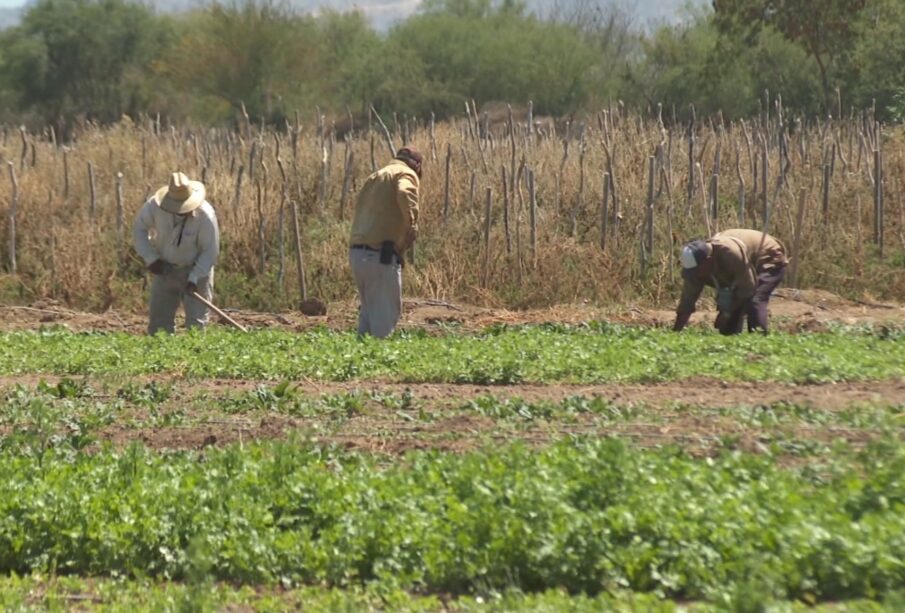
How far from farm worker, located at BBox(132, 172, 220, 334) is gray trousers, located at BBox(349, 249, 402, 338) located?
1.45 meters

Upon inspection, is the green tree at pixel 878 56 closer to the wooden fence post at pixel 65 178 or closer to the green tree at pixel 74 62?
the wooden fence post at pixel 65 178

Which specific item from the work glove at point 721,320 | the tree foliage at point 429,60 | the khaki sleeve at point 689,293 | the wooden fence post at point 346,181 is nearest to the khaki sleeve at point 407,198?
the khaki sleeve at point 689,293

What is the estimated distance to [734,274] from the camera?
13.9 metres

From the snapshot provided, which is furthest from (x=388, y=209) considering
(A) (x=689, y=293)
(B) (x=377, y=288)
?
(A) (x=689, y=293)

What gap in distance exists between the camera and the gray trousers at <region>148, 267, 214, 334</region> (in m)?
15.1

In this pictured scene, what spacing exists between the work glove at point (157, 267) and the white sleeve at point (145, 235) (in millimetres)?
22

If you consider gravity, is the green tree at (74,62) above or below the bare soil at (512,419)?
above

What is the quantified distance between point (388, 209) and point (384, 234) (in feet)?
0.79

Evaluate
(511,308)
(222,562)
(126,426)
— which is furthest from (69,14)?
(222,562)

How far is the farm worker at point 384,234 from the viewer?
1426cm

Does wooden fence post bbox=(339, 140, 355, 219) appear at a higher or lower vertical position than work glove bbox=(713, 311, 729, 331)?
higher

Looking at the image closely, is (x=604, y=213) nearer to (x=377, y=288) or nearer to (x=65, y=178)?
(x=377, y=288)

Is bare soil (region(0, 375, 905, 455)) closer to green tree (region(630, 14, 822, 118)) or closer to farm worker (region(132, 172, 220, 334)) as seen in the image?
farm worker (region(132, 172, 220, 334))

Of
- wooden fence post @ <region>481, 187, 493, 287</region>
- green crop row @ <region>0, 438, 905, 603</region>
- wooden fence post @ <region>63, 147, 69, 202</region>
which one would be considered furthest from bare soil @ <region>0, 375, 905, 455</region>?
wooden fence post @ <region>63, 147, 69, 202</region>
